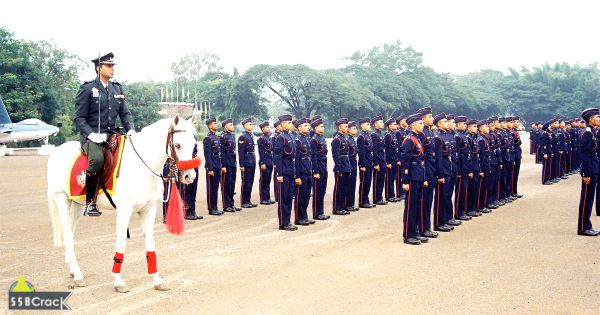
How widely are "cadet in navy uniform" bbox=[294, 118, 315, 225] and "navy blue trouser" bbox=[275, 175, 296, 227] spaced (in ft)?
0.52

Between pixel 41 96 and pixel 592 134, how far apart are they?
118 ft

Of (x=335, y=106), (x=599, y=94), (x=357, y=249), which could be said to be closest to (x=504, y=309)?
(x=357, y=249)

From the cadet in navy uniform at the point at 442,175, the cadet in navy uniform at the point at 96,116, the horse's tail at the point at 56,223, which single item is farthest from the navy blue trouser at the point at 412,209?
the horse's tail at the point at 56,223

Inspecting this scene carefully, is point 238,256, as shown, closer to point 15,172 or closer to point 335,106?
point 15,172

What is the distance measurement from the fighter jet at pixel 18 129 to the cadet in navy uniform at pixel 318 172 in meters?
24.1

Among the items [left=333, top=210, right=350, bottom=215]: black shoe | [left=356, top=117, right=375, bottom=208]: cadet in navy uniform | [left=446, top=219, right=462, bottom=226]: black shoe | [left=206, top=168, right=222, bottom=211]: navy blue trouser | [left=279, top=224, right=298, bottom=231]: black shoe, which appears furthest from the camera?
[left=356, top=117, right=375, bottom=208]: cadet in navy uniform

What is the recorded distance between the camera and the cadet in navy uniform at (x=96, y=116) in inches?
252

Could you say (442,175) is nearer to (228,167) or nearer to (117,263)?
(228,167)

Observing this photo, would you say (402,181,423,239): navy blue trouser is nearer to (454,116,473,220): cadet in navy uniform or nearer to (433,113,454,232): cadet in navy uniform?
(433,113,454,232): cadet in navy uniform

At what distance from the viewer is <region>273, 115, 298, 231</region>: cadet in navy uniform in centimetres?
1058

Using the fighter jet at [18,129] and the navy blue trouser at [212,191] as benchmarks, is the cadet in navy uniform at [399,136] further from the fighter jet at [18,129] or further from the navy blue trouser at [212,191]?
the fighter jet at [18,129]

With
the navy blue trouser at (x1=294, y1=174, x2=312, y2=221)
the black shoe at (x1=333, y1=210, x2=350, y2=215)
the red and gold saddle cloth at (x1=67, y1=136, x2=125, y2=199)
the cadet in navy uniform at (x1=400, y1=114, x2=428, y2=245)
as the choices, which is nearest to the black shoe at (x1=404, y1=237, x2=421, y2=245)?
the cadet in navy uniform at (x1=400, y1=114, x2=428, y2=245)

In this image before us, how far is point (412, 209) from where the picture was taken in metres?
9.02

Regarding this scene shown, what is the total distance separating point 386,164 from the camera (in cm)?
1420
